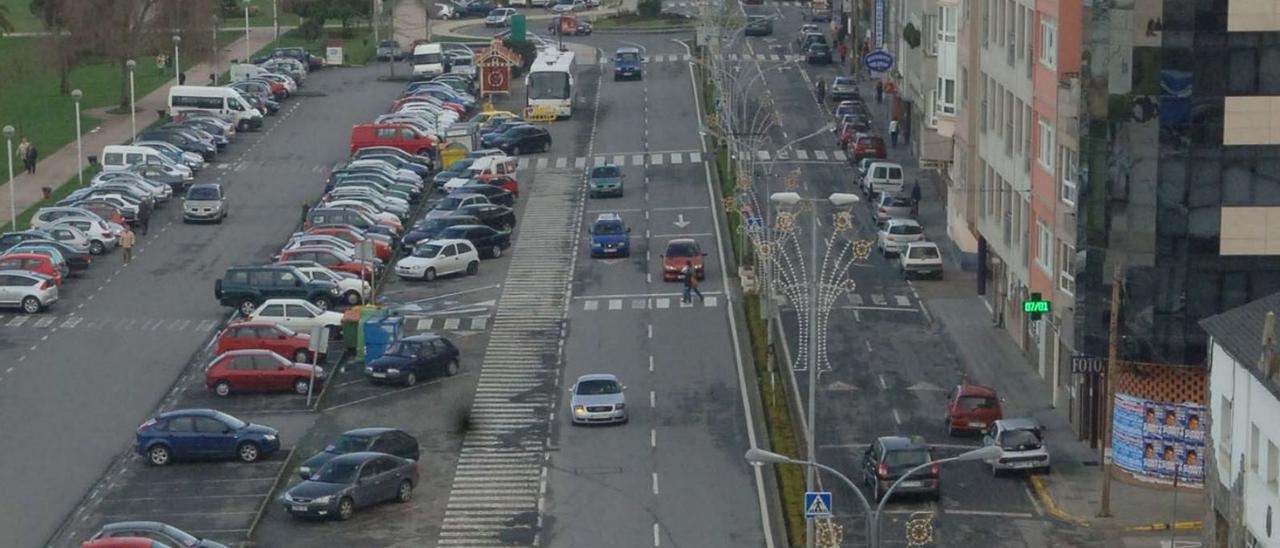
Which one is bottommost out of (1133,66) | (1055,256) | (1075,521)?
(1075,521)

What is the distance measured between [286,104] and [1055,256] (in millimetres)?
76214

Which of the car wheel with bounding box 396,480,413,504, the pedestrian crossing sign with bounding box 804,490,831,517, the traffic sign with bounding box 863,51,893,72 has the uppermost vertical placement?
the traffic sign with bounding box 863,51,893,72

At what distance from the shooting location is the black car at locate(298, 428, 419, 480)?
7094cm

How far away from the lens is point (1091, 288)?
73250mm

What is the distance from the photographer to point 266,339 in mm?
85000

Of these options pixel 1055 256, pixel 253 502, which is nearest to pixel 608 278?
pixel 1055 256

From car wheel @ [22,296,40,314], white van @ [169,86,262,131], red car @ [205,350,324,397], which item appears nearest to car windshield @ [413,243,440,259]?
car wheel @ [22,296,40,314]

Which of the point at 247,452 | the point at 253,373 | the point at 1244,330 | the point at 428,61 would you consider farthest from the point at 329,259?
the point at 428,61

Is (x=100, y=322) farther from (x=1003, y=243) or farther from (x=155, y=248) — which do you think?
(x=1003, y=243)

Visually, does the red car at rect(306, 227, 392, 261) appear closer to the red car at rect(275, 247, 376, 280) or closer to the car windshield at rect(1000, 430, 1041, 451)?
the red car at rect(275, 247, 376, 280)

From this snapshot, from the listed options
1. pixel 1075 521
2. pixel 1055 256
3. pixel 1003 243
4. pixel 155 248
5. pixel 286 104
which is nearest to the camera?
pixel 1075 521

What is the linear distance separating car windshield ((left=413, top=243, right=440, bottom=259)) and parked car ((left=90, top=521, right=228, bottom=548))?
36.9 metres

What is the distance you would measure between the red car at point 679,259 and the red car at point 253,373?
19962 millimetres

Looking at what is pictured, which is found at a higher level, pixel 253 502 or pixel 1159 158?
pixel 1159 158
